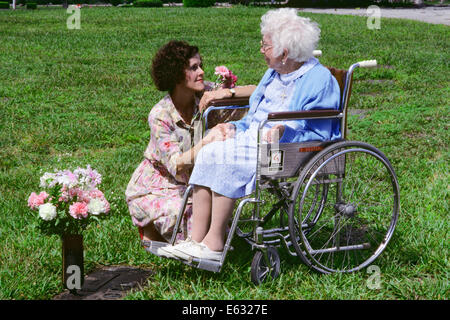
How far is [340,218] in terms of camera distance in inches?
141

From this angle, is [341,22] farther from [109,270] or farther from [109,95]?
[109,270]

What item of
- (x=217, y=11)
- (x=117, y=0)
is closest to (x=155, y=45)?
(x=217, y=11)

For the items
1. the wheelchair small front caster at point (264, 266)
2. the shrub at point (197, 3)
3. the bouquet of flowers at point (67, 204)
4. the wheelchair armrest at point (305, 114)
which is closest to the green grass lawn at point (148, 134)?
the wheelchair small front caster at point (264, 266)

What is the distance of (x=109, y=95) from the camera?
348 inches

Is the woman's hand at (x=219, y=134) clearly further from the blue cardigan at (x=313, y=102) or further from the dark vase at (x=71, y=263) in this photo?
the dark vase at (x=71, y=263)

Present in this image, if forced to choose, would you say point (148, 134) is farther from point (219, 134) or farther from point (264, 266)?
point (264, 266)

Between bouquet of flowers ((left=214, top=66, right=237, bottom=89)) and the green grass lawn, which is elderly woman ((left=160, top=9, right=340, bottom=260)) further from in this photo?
bouquet of flowers ((left=214, top=66, right=237, bottom=89))

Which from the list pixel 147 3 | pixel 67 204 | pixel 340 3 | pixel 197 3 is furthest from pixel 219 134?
pixel 147 3

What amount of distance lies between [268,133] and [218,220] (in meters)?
0.53

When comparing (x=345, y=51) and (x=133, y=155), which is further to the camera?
(x=345, y=51)

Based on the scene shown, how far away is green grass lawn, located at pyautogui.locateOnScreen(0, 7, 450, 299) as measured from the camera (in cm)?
343

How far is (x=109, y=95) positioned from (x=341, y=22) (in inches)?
434

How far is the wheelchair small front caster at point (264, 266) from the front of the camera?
3338mm

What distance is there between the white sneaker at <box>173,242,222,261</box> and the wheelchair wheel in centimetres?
42
